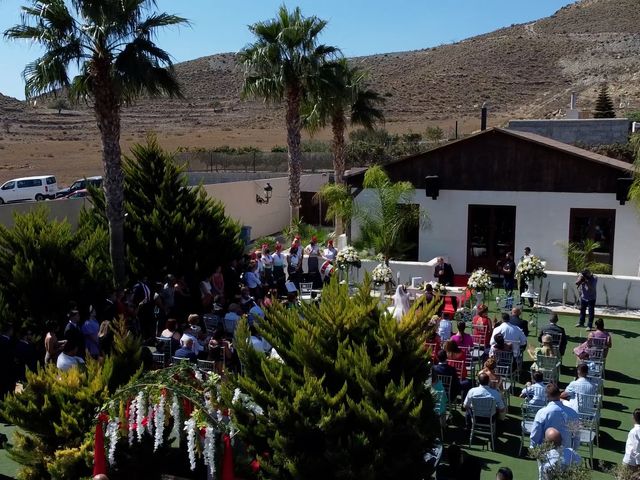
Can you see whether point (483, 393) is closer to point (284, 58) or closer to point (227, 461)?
point (227, 461)

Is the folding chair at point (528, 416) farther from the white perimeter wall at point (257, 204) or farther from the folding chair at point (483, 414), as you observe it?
the white perimeter wall at point (257, 204)

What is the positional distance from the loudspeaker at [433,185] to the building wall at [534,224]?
0.26m

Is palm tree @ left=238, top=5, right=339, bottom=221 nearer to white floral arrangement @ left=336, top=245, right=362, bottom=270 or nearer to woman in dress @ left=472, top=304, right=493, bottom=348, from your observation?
white floral arrangement @ left=336, top=245, right=362, bottom=270

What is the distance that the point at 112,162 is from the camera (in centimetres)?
1603


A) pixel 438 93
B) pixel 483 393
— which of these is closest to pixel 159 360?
pixel 483 393

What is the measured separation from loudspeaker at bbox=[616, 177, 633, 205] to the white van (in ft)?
89.8

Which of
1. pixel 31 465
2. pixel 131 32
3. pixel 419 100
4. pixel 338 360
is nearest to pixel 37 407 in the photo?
pixel 31 465

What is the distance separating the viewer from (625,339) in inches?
627

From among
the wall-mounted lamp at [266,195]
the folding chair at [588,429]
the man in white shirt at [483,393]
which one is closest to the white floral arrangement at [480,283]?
the man in white shirt at [483,393]

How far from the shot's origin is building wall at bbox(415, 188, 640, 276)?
67.2ft

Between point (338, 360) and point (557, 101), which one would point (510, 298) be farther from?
point (557, 101)

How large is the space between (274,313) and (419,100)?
2950 inches

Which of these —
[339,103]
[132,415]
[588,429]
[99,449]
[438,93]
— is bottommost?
[588,429]

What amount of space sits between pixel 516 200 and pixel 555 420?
14115 mm
